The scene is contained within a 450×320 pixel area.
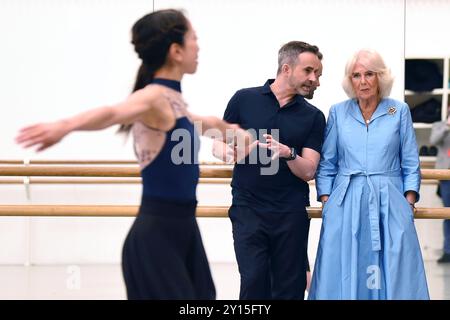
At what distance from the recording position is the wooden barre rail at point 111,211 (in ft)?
12.5

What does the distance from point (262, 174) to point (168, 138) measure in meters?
1.04

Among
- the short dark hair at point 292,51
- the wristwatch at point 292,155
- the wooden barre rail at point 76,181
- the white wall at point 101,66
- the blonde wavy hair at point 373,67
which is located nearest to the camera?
the wristwatch at point 292,155

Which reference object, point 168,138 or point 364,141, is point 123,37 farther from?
point 168,138

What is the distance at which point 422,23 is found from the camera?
7699 millimetres

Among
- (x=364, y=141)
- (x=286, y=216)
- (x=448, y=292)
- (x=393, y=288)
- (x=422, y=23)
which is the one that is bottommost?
(x=448, y=292)

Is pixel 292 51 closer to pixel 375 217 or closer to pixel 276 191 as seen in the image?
pixel 276 191

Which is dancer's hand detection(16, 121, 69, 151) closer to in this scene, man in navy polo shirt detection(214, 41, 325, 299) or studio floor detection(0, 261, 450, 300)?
man in navy polo shirt detection(214, 41, 325, 299)

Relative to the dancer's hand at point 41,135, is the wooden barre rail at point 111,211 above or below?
below

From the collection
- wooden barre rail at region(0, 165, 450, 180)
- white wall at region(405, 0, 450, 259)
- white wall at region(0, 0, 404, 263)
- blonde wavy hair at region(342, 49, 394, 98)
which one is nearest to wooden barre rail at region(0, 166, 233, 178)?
wooden barre rail at region(0, 165, 450, 180)

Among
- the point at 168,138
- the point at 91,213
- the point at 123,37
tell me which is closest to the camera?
the point at 168,138

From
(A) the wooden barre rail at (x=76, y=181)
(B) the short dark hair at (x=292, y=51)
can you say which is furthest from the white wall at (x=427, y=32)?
(B) the short dark hair at (x=292, y=51)

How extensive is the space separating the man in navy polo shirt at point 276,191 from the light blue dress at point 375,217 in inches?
4.5

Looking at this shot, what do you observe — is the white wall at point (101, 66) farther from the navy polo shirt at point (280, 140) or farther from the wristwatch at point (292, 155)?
the wristwatch at point (292, 155)

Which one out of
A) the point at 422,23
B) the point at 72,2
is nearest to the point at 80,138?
the point at 72,2
